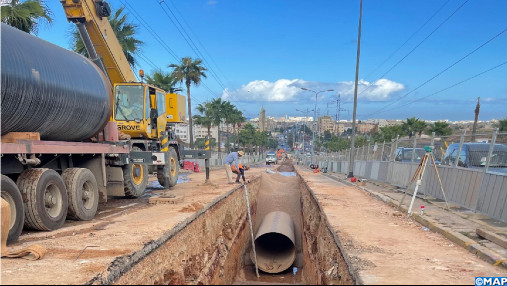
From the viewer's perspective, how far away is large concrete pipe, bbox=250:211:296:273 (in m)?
9.96

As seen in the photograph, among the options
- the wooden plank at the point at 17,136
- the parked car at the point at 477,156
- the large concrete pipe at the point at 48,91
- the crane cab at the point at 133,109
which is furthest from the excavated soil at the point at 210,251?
the parked car at the point at 477,156

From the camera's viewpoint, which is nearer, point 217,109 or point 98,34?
point 98,34

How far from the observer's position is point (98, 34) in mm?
10242

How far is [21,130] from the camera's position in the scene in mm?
5766

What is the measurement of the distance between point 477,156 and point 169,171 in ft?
30.2

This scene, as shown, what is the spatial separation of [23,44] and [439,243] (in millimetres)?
7733

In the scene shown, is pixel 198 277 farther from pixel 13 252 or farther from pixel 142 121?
pixel 142 121

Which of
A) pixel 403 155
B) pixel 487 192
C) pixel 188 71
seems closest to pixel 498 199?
pixel 487 192

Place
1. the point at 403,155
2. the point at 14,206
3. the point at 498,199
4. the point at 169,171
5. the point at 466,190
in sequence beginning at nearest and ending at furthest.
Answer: the point at 14,206
the point at 498,199
the point at 466,190
the point at 169,171
the point at 403,155

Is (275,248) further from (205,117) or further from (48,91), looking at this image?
(205,117)

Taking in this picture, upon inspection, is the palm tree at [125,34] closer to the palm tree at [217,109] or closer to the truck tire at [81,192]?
the truck tire at [81,192]

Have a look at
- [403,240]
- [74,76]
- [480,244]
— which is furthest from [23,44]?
[480,244]

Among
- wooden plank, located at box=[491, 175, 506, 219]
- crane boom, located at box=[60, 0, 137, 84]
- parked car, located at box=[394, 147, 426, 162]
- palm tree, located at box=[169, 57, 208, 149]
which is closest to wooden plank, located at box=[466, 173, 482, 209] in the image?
wooden plank, located at box=[491, 175, 506, 219]

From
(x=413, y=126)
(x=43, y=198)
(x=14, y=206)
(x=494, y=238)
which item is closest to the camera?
(x=14, y=206)
